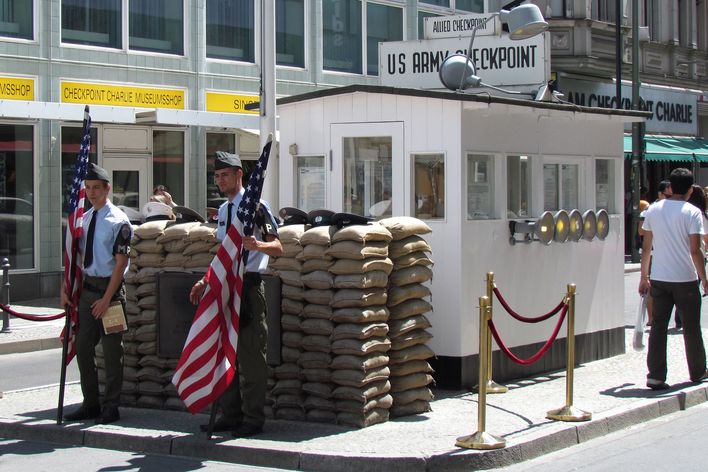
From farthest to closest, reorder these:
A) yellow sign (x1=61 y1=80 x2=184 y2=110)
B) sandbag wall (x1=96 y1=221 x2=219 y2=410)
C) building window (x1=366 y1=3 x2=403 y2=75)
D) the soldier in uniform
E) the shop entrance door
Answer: building window (x1=366 y1=3 x2=403 y2=75)
the shop entrance door
yellow sign (x1=61 y1=80 x2=184 y2=110)
sandbag wall (x1=96 y1=221 x2=219 y2=410)
the soldier in uniform

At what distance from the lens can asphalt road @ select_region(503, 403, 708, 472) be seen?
7.14m

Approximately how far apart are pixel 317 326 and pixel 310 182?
2.62 metres

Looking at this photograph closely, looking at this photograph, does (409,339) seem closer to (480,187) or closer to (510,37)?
(480,187)

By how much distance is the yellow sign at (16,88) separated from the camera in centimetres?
1808

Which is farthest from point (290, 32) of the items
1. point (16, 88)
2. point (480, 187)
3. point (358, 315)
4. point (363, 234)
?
point (358, 315)

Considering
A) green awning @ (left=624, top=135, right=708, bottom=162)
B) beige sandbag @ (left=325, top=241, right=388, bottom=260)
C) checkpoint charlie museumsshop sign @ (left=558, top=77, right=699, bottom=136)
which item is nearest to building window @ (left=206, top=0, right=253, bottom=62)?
checkpoint charlie museumsshop sign @ (left=558, top=77, right=699, bottom=136)

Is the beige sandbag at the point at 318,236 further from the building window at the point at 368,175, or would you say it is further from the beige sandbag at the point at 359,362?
the building window at the point at 368,175

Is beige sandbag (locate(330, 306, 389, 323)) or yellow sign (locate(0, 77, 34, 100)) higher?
yellow sign (locate(0, 77, 34, 100))

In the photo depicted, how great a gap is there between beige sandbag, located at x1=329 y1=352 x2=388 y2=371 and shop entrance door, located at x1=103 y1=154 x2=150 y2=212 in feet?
41.8

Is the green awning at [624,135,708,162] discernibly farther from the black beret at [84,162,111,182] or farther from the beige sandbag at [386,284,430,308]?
the black beret at [84,162,111,182]

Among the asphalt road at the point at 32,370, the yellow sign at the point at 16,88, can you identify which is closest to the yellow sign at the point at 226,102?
the yellow sign at the point at 16,88

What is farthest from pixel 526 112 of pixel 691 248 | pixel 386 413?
pixel 386 413

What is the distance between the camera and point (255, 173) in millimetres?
7367

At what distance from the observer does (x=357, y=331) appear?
774cm
